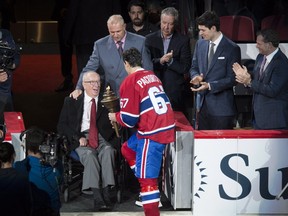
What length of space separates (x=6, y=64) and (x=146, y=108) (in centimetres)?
168

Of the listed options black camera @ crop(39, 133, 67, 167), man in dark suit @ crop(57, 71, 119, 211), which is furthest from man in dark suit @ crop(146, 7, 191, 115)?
black camera @ crop(39, 133, 67, 167)

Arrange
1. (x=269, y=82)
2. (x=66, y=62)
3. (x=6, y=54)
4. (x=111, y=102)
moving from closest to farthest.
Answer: (x=111, y=102) < (x=269, y=82) < (x=6, y=54) < (x=66, y=62)

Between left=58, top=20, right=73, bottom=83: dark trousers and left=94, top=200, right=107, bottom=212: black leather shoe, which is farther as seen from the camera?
left=58, top=20, right=73, bottom=83: dark trousers

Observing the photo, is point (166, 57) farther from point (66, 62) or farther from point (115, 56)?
point (66, 62)

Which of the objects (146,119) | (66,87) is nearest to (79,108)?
(146,119)

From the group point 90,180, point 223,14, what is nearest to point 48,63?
point 223,14

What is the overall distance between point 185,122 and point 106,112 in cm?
86

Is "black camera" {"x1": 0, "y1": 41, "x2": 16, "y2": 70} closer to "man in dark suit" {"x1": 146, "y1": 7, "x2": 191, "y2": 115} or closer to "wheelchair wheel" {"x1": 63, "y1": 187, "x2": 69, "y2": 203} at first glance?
"wheelchair wheel" {"x1": 63, "y1": 187, "x2": 69, "y2": 203}

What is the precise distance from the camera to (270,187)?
32.6 ft

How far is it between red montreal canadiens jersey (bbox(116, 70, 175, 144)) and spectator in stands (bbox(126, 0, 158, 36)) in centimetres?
196

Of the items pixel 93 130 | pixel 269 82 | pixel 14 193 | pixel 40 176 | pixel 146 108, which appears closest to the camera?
pixel 14 193

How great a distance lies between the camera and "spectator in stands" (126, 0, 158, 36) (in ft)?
37.6

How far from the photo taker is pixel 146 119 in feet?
31.6

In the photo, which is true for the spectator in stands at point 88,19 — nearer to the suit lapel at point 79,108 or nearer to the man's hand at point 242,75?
the suit lapel at point 79,108
